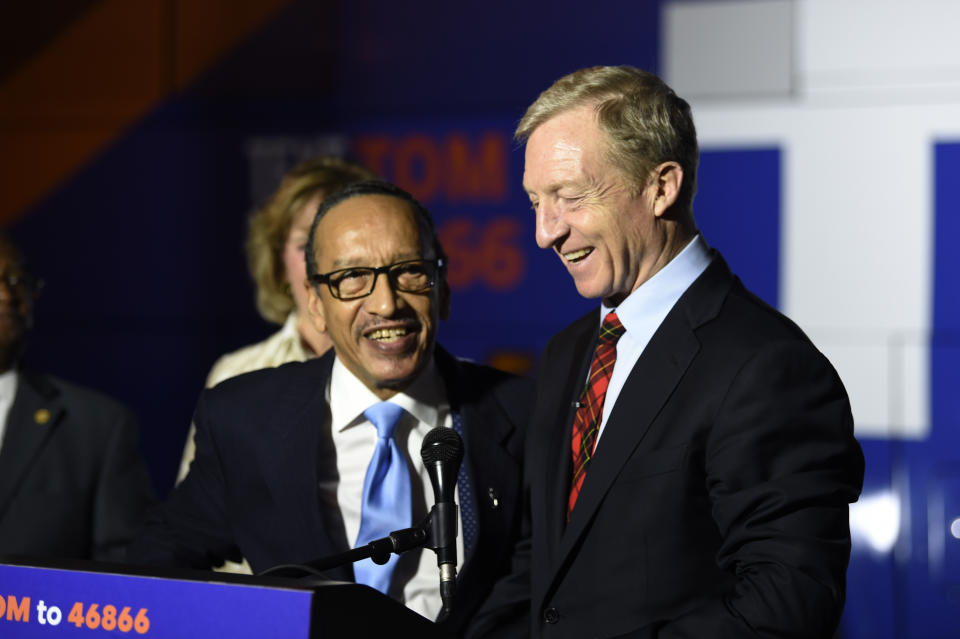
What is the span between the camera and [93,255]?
4.53m

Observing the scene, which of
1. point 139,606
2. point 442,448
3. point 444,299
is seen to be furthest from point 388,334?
point 139,606

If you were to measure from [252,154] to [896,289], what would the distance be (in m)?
2.25

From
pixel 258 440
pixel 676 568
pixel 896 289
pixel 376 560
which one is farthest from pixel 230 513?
pixel 896 289

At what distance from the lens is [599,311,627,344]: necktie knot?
1.90 meters

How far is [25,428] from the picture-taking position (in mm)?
2848

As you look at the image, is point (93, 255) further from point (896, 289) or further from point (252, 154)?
point (896, 289)

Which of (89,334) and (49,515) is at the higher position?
(89,334)

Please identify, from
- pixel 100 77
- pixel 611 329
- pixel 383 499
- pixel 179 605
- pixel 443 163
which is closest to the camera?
pixel 179 605

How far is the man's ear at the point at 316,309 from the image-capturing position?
2156mm

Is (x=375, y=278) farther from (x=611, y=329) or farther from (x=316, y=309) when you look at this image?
(x=611, y=329)

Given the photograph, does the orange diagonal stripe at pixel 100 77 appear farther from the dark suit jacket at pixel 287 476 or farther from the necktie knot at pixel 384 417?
the necktie knot at pixel 384 417

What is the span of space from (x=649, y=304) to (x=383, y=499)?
56cm

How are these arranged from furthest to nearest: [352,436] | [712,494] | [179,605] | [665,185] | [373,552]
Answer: [352,436] < [665,185] < [712,494] < [373,552] < [179,605]

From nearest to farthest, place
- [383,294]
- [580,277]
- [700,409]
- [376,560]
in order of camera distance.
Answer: [376,560] < [700,409] < [580,277] < [383,294]
